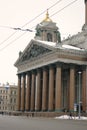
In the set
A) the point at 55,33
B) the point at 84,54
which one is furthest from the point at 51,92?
the point at 55,33

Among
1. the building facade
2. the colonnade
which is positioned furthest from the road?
the building facade

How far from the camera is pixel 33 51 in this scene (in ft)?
283

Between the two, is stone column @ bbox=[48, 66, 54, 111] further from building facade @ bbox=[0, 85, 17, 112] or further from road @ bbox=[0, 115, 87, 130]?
building facade @ bbox=[0, 85, 17, 112]

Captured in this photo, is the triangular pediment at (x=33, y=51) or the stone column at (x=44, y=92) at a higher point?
the triangular pediment at (x=33, y=51)

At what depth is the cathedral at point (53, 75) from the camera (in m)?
73.9

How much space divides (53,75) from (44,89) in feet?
13.7

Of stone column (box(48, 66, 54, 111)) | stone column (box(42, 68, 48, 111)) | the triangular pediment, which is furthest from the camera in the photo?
the triangular pediment

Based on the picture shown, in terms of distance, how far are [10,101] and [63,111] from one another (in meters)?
89.9

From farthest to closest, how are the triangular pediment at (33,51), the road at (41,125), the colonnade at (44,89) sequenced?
1. the triangular pediment at (33,51)
2. the colonnade at (44,89)
3. the road at (41,125)

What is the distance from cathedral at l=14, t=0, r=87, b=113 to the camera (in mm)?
73938

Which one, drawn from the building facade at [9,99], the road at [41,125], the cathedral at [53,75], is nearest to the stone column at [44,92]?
the cathedral at [53,75]

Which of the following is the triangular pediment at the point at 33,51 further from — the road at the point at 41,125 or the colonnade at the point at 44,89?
the road at the point at 41,125

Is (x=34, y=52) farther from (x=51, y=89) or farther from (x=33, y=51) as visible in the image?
A: (x=51, y=89)

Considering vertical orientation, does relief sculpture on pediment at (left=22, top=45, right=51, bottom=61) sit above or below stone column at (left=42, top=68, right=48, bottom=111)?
above
